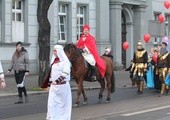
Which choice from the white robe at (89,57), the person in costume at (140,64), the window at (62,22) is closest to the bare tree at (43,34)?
the person in costume at (140,64)

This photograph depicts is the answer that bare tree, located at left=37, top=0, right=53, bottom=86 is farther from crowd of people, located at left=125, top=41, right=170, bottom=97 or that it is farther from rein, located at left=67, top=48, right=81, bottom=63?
rein, located at left=67, top=48, right=81, bottom=63

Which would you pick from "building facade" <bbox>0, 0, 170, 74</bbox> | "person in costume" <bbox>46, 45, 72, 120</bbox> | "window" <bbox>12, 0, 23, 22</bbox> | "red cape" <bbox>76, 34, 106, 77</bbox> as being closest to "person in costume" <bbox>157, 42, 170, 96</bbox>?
"red cape" <bbox>76, 34, 106, 77</bbox>

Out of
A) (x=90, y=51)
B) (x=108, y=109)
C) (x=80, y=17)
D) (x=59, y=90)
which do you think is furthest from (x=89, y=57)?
(x=80, y=17)

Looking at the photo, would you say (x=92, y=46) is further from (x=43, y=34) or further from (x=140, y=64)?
(x=43, y=34)

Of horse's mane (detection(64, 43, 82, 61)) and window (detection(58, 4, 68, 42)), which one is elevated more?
window (detection(58, 4, 68, 42))

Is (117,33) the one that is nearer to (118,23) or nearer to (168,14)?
(118,23)

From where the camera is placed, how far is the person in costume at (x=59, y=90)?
35.3 feet

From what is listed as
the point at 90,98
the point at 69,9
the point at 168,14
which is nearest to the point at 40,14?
the point at 90,98

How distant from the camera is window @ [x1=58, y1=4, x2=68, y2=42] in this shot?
3111 cm

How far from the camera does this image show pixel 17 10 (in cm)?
2819

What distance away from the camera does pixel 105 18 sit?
33.9m

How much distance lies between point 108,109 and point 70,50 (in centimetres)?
196

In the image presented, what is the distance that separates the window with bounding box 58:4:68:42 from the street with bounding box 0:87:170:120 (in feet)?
41.0

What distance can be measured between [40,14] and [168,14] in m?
22.9
